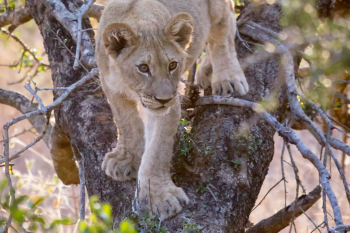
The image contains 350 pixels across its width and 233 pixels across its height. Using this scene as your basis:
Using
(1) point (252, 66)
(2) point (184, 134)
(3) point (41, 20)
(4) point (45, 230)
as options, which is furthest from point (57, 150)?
(4) point (45, 230)

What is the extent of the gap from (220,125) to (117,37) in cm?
127

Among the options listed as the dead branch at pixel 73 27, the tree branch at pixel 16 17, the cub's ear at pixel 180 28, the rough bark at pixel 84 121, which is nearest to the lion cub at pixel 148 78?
the cub's ear at pixel 180 28

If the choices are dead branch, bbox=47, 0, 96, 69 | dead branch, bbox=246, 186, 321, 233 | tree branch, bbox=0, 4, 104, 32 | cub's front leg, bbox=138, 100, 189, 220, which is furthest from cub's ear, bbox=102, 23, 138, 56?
tree branch, bbox=0, 4, 104, 32

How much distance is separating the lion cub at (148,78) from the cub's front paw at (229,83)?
1.93ft

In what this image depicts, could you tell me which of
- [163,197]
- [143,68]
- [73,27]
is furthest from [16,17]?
[163,197]

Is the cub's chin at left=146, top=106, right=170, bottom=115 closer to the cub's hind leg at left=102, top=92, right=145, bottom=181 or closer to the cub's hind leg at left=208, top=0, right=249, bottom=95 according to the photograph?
the cub's hind leg at left=102, top=92, right=145, bottom=181

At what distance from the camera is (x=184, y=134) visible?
3.62 metres

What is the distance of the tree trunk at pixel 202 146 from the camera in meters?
2.97

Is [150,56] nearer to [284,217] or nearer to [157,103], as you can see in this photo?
[157,103]

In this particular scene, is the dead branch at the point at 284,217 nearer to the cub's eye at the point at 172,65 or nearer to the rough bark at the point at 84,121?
the rough bark at the point at 84,121

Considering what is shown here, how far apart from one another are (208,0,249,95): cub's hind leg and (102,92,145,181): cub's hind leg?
1138mm

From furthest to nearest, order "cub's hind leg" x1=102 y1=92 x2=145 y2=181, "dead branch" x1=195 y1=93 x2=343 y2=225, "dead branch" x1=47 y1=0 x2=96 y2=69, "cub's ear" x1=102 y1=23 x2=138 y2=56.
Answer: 1. "dead branch" x1=47 y1=0 x2=96 y2=69
2. "cub's hind leg" x1=102 y1=92 x2=145 y2=181
3. "cub's ear" x1=102 y1=23 x2=138 y2=56
4. "dead branch" x1=195 y1=93 x2=343 y2=225

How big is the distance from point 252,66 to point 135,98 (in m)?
1.75

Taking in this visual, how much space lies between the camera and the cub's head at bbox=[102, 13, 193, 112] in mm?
2965
